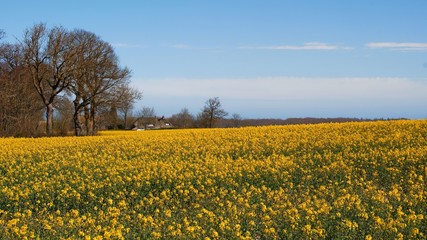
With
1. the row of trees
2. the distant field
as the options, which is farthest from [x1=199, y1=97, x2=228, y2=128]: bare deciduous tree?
the distant field

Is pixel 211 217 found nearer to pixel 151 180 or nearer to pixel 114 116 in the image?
pixel 151 180

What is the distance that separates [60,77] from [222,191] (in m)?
33.2

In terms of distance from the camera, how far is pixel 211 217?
9.12m

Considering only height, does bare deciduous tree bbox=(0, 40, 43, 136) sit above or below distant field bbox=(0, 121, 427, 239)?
above

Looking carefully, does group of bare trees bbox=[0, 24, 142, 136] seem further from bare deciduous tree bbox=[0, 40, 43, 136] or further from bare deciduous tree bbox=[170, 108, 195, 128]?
bare deciduous tree bbox=[170, 108, 195, 128]

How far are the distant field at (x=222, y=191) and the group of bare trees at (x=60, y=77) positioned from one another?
18877 mm

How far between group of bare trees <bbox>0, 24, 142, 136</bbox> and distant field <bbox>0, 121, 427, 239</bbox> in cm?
1888

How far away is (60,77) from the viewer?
4334cm

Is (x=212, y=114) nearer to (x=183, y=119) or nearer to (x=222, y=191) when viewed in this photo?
(x=183, y=119)

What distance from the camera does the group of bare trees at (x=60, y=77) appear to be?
43188 mm

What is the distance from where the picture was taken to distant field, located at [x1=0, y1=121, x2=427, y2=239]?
8836 mm

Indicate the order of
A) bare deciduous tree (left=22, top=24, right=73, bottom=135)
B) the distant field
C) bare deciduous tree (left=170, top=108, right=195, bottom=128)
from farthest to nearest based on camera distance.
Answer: bare deciduous tree (left=170, top=108, right=195, bottom=128), bare deciduous tree (left=22, top=24, right=73, bottom=135), the distant field

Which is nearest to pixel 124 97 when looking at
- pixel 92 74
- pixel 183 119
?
pixel 92 74

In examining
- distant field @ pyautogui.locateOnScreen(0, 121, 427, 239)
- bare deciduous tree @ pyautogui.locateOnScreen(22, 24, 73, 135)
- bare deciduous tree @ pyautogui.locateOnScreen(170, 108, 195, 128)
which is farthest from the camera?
bare deciduous tree @ pyautogui.locateOnScreen(170, 108, 195, 128)
